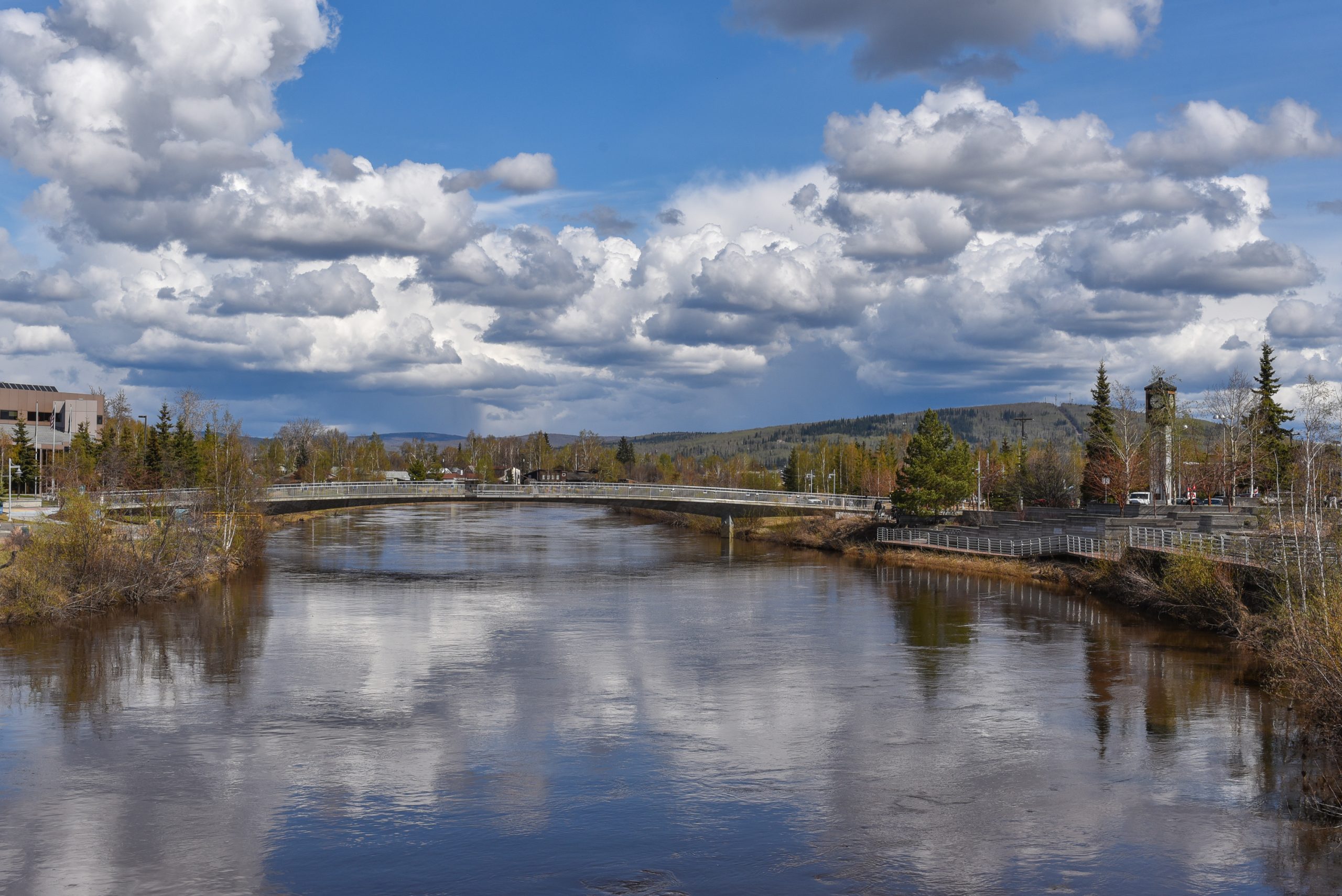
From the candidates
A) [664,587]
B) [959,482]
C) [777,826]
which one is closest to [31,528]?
[664,587]

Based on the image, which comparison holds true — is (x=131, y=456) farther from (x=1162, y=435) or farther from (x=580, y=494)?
(x=1162, y=435)

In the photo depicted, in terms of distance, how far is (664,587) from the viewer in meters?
70.0

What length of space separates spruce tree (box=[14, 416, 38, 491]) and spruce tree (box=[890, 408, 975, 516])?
89580 millimetres

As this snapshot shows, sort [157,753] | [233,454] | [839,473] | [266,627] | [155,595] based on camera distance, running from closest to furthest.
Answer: [157,753] < [266,627] < [155,595] < [233,454] < [839,473]

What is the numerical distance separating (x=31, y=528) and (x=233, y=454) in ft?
85.3

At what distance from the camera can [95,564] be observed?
178 ft

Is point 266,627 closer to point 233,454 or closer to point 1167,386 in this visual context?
point 233,454

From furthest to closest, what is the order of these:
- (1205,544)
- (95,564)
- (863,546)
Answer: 1. (863,546)
2. (95,564)
3. (1205,544)

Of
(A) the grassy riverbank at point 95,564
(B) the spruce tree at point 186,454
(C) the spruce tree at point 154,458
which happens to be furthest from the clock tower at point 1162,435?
(C) the spruce tree at point 154,458

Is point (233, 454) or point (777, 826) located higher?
point (233, 454)

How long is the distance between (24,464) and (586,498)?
208 ft

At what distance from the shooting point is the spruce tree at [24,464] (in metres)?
116

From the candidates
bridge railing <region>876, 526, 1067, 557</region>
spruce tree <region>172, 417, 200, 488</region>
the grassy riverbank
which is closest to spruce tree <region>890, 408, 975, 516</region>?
bridge railing <region>876, 526, 1067, 557</region>

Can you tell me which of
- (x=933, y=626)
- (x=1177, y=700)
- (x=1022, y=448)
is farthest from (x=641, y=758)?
(x=1022, y=448)
